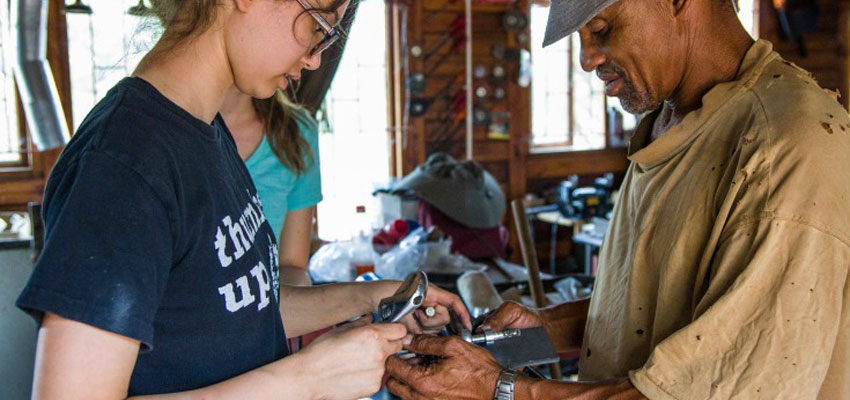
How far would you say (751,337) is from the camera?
3.95 feet

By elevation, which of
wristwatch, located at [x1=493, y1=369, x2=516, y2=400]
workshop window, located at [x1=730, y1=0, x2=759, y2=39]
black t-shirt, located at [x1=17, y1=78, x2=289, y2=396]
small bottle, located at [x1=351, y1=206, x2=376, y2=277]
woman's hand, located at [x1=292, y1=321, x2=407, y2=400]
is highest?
workshop window, located at [x1=730, y1=0, x2=759, y2=39]

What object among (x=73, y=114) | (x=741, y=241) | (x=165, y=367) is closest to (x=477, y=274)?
(x=741, y=241)

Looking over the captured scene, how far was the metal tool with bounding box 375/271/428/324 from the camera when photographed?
146cm

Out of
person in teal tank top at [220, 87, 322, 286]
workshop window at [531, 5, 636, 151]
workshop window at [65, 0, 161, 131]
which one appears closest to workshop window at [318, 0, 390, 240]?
workshop window at [531, 5, 636, 151]

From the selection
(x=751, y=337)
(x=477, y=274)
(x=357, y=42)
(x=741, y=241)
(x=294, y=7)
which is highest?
(x=357, y=42)

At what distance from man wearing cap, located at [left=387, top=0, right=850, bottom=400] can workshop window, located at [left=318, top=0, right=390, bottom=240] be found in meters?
4.90

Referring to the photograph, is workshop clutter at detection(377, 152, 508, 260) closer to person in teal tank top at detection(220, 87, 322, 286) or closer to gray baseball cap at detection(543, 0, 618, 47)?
person in teal tank top at detection(220, 87, 322, 286)

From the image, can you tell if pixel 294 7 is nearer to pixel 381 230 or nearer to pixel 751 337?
pixel 751 337

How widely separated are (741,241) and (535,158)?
6.19 m

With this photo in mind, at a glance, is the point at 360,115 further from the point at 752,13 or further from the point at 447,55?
the point at 752,13

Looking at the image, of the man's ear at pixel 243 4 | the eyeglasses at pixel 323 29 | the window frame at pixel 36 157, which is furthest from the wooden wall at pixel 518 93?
the man's ear at pixel 243 4

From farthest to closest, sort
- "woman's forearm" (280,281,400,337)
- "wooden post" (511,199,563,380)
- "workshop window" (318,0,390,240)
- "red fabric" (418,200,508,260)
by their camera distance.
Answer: "workshop window" (318,0,390,240)
"red fabric" (418,200,508,260)
"wooden post" (511,199,563,380)
"woman's forearm" (280,281,400,337)

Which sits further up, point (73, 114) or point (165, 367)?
point (73, 114)

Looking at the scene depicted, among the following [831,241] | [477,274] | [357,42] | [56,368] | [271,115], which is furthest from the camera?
[357,42]
